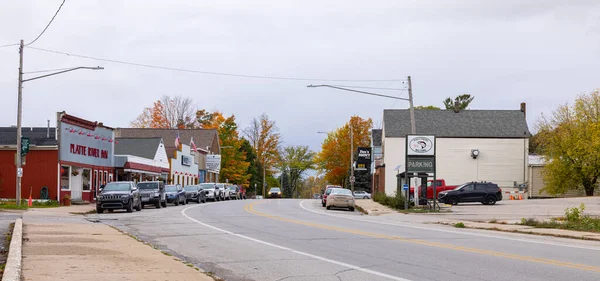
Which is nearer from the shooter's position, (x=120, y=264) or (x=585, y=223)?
(x=120, y=264)

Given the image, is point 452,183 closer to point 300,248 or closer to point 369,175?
point 369,175

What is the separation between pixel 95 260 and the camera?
12352mm

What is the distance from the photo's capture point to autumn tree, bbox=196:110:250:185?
10175 cm

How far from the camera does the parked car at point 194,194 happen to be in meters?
54.4

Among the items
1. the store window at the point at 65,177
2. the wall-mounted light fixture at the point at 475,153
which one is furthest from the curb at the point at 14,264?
the wall-mounted light fixture at the point at 475,153

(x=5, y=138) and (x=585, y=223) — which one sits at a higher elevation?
(x=5, y=138)

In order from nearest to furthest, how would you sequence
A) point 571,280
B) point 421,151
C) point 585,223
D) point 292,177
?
point 571,280 → point 585,223 → point 421,151 → point 292,177

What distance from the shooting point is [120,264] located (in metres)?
11.9

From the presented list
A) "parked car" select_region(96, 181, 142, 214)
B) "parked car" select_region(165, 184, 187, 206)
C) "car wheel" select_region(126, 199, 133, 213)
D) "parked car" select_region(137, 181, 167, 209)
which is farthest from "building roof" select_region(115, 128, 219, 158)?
"car wheel" select_region(126, 199, 133, 213)

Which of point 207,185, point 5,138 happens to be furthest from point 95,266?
point 207,185

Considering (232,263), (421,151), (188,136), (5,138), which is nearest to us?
(232,263)

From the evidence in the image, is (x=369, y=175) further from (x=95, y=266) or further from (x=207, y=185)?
(x=95, y=266)

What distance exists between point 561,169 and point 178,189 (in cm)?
3156

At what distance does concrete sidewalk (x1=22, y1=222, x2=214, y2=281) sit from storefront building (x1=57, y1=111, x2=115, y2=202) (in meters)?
28.9
